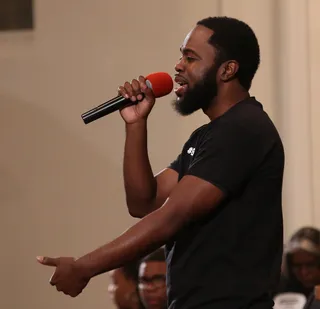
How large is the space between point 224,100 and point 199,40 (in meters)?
0.16

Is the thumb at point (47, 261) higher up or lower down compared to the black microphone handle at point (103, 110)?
lower down

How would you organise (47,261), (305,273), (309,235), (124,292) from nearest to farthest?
(47,261) < (124,292) < (305,273) < (309,235)

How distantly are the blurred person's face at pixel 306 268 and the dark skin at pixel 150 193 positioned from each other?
6.20 ft

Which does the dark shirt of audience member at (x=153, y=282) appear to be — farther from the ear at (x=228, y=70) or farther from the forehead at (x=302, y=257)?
the ear at (x=228, y=70)

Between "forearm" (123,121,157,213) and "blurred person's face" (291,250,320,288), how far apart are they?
6.32ft

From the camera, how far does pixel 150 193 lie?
238 cm

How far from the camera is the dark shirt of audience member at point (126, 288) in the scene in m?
3.89

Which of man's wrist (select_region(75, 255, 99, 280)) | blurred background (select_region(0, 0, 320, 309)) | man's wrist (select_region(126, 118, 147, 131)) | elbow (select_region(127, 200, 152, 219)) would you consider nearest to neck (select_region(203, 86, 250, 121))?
man's wrist (select_region(126, 118, 147, 131))

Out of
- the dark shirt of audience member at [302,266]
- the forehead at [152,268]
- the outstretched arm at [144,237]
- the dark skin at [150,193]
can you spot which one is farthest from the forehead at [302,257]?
the outstretched arm at [144,237]

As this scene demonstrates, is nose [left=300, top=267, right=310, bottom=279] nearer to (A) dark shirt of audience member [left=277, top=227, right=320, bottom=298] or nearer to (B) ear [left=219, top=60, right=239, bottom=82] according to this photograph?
(A) dark shirt of audience member [left=277, top=227, right=320, bottom=298]

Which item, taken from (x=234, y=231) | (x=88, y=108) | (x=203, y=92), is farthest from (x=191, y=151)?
(x=88, y=108)

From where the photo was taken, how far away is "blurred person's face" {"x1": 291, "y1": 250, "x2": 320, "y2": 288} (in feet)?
13.5

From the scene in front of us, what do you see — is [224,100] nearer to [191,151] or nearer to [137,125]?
[191,151]

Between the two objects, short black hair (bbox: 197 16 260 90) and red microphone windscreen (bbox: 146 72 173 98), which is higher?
short black hair (bbox: 197 16 260 90)
